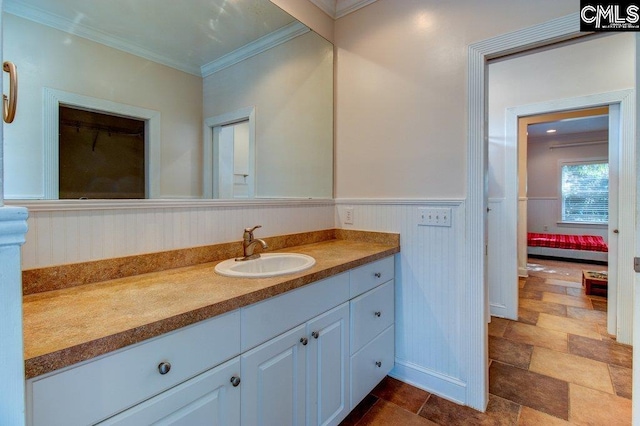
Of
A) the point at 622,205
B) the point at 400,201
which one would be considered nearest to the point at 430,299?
the point at 400,201

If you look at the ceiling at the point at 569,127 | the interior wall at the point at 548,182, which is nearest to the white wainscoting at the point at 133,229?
the ceiling at the point at 569,127

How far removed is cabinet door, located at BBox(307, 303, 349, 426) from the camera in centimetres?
126

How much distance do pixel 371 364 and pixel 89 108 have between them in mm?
1768

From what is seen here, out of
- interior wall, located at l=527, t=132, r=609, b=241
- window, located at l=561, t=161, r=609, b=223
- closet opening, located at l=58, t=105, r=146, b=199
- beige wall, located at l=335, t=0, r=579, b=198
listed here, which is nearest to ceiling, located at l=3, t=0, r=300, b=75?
closet opening, located at l=58, t=105, r=146, b=199

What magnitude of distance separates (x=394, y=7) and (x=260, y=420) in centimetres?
229

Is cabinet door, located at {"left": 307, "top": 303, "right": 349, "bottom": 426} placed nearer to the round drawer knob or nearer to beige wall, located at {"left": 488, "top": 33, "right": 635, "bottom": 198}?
the round drawer knob

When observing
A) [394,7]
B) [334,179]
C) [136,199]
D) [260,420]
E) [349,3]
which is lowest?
[260,420]

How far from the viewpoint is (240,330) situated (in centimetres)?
98

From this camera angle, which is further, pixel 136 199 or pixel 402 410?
pixel 402 410

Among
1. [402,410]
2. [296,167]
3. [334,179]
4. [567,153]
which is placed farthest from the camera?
[567,153]

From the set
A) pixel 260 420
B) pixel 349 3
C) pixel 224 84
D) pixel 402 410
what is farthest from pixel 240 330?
pixel 349 3

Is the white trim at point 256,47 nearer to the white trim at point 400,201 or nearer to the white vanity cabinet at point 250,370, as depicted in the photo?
the white trim at point 400,201

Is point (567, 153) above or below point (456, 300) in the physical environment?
above

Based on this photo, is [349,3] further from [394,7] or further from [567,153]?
[567,153]
